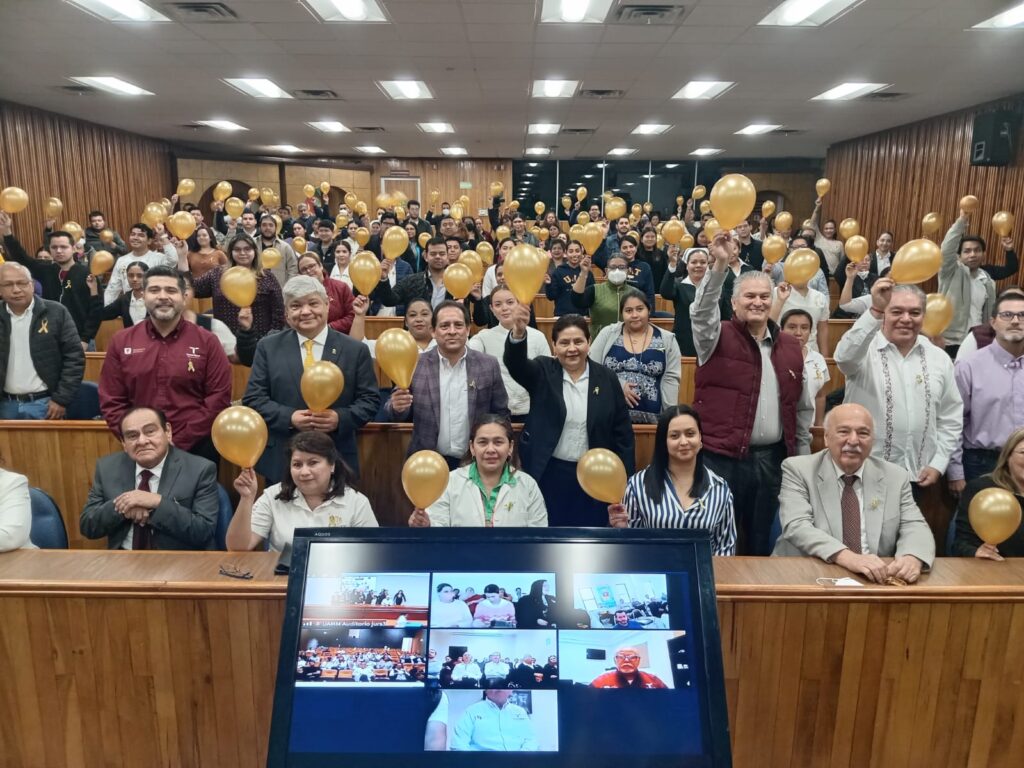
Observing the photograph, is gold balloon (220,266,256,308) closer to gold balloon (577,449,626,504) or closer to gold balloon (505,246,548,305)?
gold balloon (505,246,548,305)

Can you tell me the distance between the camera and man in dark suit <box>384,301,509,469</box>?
308 cm

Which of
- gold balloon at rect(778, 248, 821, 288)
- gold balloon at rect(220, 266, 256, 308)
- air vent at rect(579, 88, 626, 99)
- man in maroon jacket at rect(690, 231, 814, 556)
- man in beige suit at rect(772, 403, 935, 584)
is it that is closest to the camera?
man in beige suit at rect(772, 403, 935, 584)

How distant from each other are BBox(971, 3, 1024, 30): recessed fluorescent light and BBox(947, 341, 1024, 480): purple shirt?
3771 millimetres

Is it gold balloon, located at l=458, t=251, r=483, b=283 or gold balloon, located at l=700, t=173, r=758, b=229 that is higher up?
gold balloon, located at l=700, t=173, r=758, b=229

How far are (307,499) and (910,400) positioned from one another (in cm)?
238

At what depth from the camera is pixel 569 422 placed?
300 cm

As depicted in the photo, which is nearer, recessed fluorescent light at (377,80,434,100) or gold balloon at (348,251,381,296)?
gold balloon at (348,251,381,296)

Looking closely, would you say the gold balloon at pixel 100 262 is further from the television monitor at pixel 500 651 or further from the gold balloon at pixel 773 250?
the television monitor at pixel 500 651

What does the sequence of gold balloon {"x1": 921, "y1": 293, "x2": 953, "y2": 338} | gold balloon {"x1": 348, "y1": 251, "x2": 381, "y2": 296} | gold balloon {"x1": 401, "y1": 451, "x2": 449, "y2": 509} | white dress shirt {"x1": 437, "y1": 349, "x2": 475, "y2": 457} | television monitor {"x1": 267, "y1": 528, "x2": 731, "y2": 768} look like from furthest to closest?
1. gold balloon {"x1": 348, "y1": 251, "x2": 381, "y2": 296}
2. gold balloon {"x1": 921, "y1": 293, "x2": 953, "y2": 338}
3. white dress shirt {"x1": 437, "y1": 349, "x2": 475, "y2": 457}
4. gold balloon {"x1": 401, "y1": 451, "x2": 449, "y2": 509}
5. television monitor {"x1": 267, "y1": 528, "x2": 731, "y2": 768}

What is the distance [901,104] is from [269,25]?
7.74 metres

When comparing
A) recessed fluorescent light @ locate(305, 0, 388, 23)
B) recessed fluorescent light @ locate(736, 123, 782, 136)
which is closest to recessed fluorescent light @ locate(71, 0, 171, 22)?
recessed fluorescent light @ locate(305, 0, 388, 23)

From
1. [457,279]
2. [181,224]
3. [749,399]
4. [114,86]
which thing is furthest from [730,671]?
[114,86]

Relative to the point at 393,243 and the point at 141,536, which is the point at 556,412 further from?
the point at 393,243

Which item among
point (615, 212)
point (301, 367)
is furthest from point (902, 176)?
point (301, 367)
